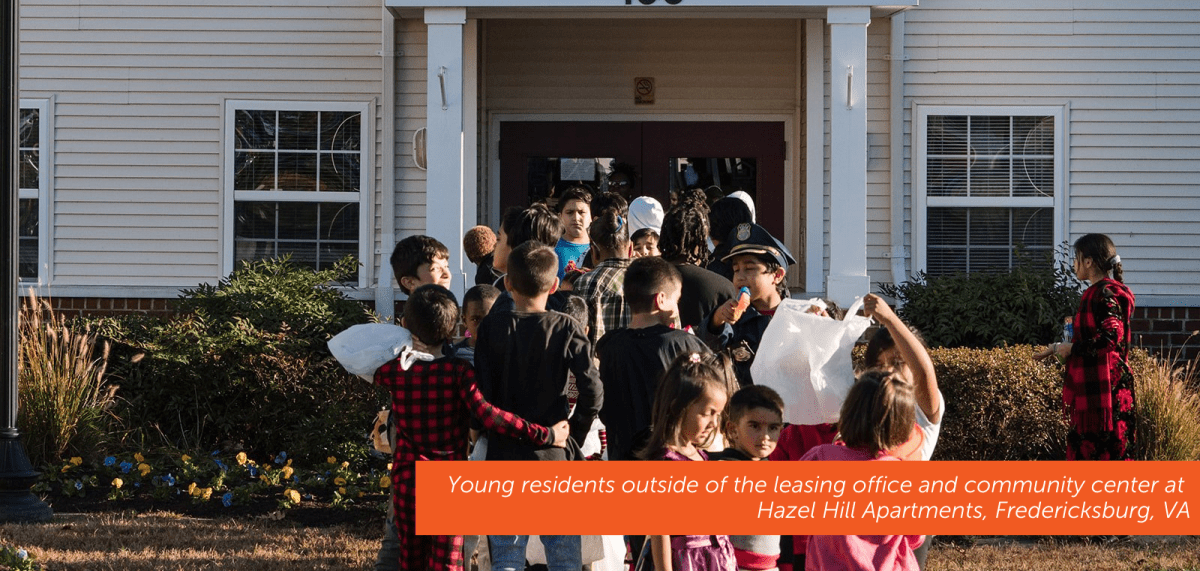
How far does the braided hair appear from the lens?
5551 mm

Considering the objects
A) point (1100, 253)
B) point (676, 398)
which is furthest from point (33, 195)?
point (1100, 253)

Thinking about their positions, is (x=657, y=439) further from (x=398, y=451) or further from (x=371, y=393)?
(x=371, y=393)

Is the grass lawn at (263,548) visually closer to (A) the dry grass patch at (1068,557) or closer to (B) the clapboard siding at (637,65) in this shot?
→ (A) the dry grass patch at (1068,557)

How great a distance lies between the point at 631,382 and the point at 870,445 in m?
1.19

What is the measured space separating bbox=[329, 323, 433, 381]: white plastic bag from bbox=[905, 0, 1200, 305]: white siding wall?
638 centimetres

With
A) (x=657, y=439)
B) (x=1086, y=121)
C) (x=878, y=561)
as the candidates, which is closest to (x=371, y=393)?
(x=657, y=439)

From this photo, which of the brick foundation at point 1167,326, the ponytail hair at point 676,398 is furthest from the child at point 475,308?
the brick foundation at point 1167,326

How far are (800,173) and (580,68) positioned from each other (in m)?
2.06

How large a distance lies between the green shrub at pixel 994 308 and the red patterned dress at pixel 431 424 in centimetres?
510

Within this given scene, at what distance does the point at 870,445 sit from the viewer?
141 inches

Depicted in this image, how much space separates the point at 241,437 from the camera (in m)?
8.38

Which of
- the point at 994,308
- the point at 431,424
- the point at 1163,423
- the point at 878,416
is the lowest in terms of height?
the point at 1163,423

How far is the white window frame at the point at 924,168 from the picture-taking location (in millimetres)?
9891
